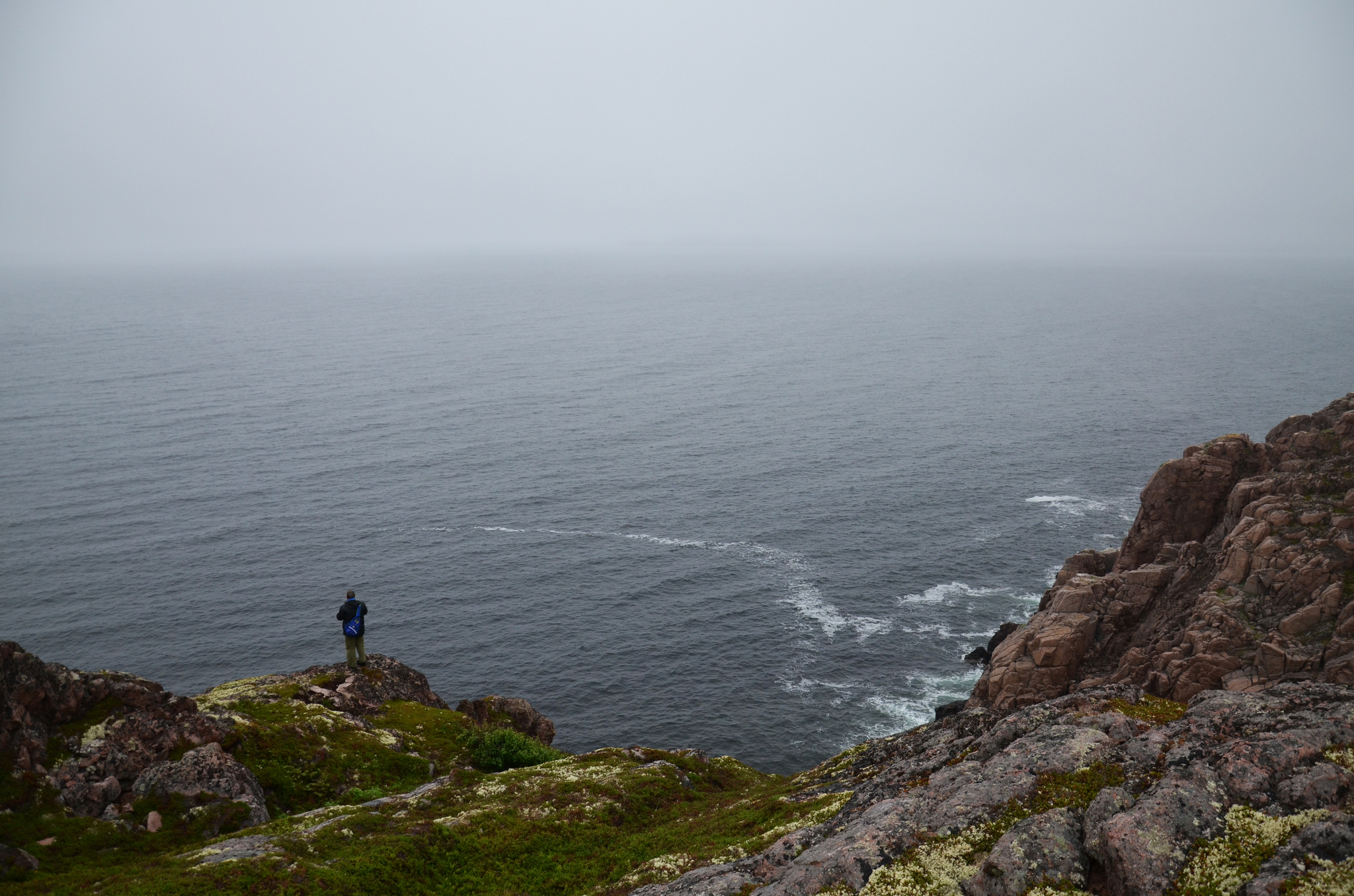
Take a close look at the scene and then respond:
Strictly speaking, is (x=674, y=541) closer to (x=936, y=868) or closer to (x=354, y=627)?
(x=354, y=627)

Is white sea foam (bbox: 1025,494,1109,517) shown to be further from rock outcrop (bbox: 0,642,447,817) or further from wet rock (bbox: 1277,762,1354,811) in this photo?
rock outcrop (bbox: 0,642,447,817)

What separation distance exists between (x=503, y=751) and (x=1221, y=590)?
4277cm

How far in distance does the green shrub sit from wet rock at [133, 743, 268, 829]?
33.9ft

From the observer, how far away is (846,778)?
32.8 meters

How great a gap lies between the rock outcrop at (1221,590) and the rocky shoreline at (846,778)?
0.19m

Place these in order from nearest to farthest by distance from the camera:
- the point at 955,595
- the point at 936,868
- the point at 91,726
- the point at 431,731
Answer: the point at 936,868 → the point at 91,726 → the point at 431,731 → the point at 955,595

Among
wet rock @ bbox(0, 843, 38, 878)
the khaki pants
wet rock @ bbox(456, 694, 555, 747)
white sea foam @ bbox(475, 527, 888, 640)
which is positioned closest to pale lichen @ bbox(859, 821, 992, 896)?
wet rock @ bbox(0, 843, 38, 878)

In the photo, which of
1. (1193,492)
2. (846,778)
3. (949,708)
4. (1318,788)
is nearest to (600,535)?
(949,708)

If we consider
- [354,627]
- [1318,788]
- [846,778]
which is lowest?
[846,778]

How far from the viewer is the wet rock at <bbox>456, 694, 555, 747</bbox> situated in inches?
1821

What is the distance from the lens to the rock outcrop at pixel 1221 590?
1729 inches

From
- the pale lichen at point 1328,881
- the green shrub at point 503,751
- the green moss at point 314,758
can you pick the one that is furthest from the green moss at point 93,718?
the pale lichen at point 1328,881

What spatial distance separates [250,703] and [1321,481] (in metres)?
63.7

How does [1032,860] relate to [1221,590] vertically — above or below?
above
